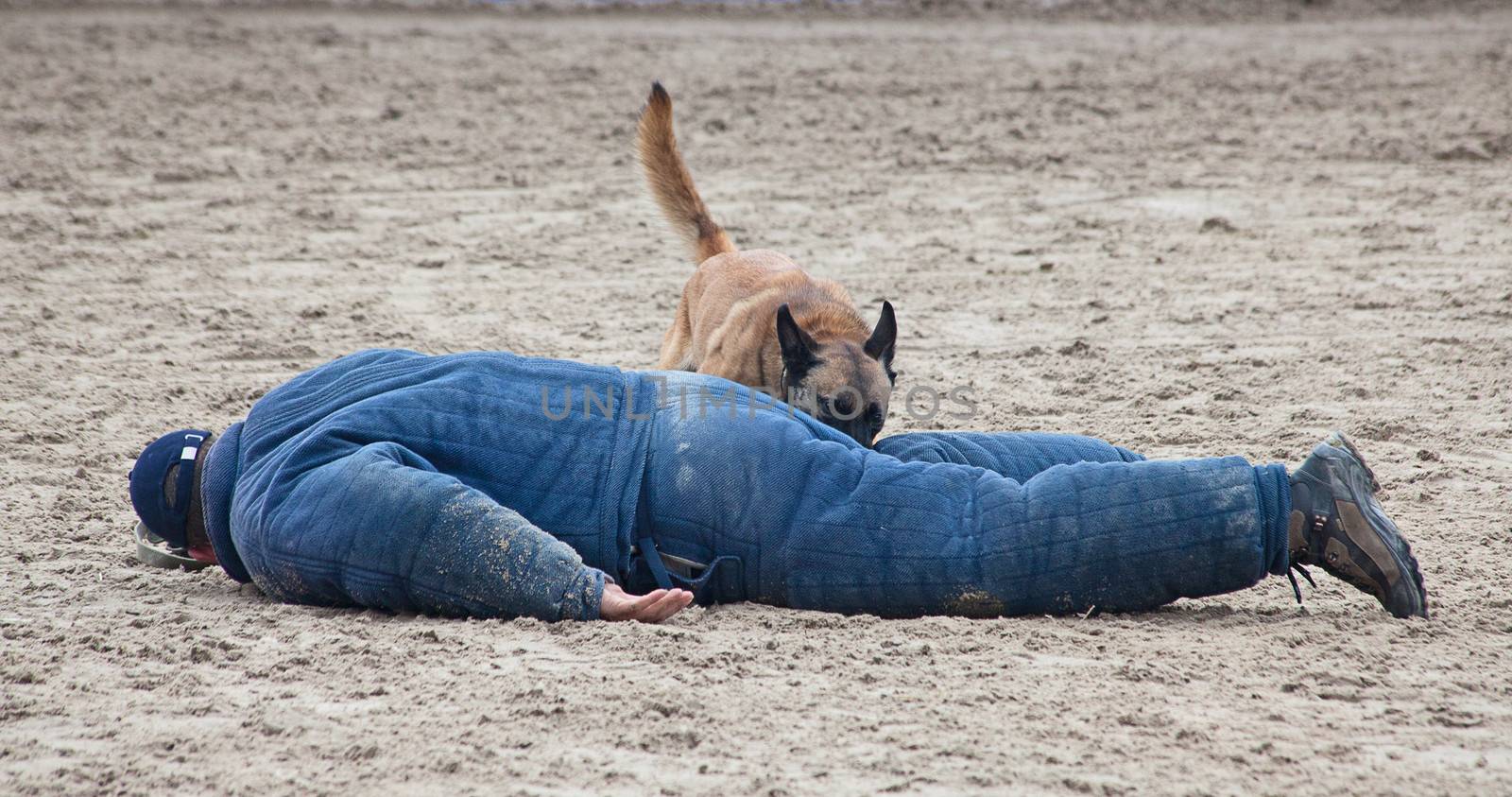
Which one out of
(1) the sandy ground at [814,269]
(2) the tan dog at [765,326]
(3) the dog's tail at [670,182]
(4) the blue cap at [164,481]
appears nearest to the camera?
(1) the sandy ground at [814,269]

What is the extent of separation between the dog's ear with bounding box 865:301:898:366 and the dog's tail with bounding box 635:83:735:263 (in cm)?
136

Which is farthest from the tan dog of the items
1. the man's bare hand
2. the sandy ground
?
the man's bare hand

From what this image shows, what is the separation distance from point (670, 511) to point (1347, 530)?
4.71 ft

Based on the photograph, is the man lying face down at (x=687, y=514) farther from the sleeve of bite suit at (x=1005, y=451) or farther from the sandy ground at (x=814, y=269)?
the sleeve of bite suit at (x=1005, y=451)

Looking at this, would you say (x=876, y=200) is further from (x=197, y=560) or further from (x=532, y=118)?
(x=197, y=560)

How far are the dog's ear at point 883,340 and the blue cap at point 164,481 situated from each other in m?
2.43

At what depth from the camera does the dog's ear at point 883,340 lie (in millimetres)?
4961

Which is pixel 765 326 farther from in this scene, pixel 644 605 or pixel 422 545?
pixel 422 545

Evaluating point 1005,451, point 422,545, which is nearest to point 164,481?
point 422,545

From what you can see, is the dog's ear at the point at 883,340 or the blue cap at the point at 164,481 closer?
the blue cap at the point at 164,481

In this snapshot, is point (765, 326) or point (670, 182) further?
point (670, 182)

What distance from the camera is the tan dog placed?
193 inches

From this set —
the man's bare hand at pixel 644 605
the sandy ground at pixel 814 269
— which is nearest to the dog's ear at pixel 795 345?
the sandy ground at pixel 814 269

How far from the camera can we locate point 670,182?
6117 millimetres
